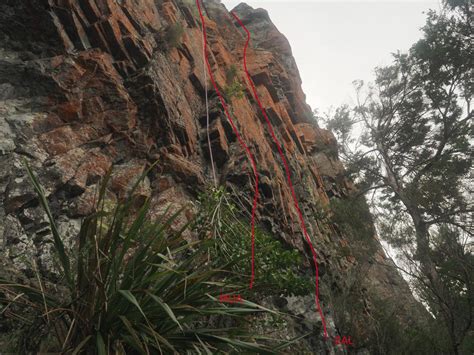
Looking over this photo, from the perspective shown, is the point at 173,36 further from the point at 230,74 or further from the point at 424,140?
the point at 424,140

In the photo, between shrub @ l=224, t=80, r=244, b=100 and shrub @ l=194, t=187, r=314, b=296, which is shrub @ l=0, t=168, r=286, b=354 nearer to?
shrub @ l=194, t=187, r=314, b=296

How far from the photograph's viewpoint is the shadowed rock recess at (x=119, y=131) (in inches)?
171

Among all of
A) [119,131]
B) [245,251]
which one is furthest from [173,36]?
[245,251]

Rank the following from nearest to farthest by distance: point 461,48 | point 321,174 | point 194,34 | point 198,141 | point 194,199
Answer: point 194,199
point 198,141
point 194,34
point 461,48
point 321,174

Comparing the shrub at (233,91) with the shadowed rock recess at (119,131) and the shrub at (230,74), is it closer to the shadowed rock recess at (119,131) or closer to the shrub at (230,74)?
the shadowed rock recess at (119,131)

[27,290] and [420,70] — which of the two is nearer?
[27,290]

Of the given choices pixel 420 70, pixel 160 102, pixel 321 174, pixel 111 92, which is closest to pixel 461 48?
pixel 420 70

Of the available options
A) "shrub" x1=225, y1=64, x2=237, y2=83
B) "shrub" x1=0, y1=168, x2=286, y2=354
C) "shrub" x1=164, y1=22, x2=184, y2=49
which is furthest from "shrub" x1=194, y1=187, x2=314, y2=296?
"shrub" x1=225, y1=64, x2=237, y2=83

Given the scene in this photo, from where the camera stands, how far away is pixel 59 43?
19.0ft

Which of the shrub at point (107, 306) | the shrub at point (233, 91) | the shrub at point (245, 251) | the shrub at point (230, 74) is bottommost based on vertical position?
the shrub at point (107, 306)

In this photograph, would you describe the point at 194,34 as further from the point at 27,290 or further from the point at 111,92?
the point at 27,290

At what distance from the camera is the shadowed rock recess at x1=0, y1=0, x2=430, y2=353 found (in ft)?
14.3

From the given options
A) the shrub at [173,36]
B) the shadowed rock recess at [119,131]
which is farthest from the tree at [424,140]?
the shrub at [173,36]

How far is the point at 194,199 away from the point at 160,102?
6.11 ft
